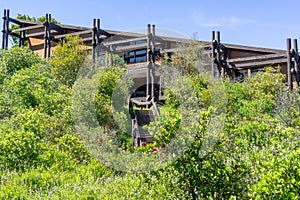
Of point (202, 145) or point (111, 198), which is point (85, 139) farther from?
point (202, 145)

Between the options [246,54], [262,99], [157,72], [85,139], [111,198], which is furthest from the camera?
[246,54]

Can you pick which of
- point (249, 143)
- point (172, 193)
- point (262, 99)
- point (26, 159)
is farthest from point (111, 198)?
point (262, 99)

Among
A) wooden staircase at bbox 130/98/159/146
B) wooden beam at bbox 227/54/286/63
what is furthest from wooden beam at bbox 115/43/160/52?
wooden beam at bbox 227/54/286/63

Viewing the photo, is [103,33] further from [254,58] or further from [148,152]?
[148,152]

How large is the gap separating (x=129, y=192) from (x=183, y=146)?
159 centimetres

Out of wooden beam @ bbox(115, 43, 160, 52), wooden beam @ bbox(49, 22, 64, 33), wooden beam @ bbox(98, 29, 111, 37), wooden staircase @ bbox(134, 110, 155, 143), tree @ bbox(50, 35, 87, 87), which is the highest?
wooden beam @ bbox(49, 22, 64, 33)

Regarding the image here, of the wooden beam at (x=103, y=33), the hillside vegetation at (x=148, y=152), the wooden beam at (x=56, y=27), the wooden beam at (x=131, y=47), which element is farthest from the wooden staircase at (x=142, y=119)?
the wooden beam at (x=56, y=27)

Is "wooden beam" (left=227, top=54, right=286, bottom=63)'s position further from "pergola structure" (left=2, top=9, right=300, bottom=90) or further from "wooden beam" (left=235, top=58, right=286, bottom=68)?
"wooden beam" (left=235, top=58, right=286, bottom=68)

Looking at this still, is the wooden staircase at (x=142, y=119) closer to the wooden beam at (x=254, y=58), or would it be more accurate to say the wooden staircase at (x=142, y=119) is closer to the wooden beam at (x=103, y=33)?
the wooden beam at (x=103, y=33)

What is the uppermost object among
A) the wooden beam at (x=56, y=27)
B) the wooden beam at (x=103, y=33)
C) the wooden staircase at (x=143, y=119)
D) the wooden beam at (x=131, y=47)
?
the wooden beam at (x=56, y=27)

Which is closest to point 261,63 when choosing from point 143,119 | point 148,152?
point 143,119

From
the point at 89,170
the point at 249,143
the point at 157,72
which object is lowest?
the point at 89,170

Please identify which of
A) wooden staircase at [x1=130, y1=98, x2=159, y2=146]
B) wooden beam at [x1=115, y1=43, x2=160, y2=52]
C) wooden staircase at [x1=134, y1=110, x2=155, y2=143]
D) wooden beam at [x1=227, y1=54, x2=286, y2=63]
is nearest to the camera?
wooden staircase at [x1=130, y1=98, x2=159, y2=146]

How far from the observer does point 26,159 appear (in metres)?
9.23
